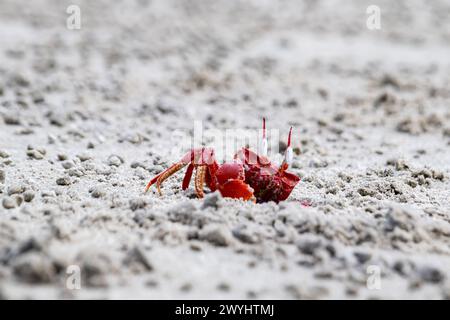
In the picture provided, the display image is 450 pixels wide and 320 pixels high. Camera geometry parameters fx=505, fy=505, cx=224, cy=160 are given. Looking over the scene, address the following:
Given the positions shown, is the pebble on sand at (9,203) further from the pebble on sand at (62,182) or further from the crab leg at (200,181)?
the crab leg at (200,181)

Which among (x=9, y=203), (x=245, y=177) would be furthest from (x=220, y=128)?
(x=9, y=203)

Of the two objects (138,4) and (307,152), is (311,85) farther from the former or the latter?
(138,4)

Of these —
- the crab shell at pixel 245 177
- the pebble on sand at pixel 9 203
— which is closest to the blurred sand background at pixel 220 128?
the pebble on sand at pixel 9 203

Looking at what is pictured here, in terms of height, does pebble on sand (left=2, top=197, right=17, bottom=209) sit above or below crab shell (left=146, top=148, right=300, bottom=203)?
below

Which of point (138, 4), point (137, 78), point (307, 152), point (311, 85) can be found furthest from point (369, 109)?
point (138, 4)

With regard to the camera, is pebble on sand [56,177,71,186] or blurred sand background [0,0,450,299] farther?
pebble on sand [56,177,71,186]

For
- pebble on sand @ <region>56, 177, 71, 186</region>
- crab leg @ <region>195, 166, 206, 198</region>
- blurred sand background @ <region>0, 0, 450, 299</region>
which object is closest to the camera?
blurred sand background @ <region>0, 0, 450, 299</region>

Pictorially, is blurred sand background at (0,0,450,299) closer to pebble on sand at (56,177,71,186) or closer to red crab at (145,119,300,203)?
pebble on sand at (56,177,71,186)

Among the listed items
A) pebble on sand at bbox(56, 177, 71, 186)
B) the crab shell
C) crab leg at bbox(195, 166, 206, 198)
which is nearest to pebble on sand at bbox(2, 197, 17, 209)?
pebble on sand at bbox(56, 177, 71, 186)
